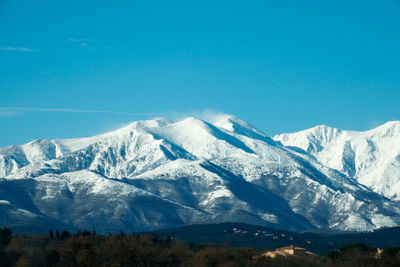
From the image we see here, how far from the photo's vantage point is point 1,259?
13362 centimetres

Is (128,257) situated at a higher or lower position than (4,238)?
lower

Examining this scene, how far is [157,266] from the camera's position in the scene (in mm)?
142750

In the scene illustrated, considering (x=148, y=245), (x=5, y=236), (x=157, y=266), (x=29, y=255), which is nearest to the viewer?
(x=29, y=255)

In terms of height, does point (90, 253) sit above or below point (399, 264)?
above

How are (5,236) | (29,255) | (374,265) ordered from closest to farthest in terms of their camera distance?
(374,265) → (29,255) → (5,236)

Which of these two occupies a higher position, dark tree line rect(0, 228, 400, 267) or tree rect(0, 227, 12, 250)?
tree rect(0, 227, 12, 250)

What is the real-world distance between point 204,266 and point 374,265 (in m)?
33.4

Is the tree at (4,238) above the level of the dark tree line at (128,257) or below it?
above

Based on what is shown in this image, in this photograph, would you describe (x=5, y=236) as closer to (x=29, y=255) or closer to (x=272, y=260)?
(x=29, y=255)

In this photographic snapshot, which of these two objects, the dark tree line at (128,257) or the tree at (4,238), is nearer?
the dark tree line at (128,257)

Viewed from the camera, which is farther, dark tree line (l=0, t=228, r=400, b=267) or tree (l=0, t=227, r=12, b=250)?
tree (l=0, t=227, r=12, b=250)

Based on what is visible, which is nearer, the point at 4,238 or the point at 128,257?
the point at 128,257

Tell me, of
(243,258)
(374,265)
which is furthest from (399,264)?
(243,258)

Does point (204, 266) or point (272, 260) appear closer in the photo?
point (272, 260)
